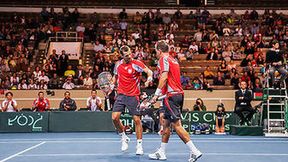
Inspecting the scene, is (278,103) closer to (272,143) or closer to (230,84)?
(272,143)

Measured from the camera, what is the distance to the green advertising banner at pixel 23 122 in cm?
1848

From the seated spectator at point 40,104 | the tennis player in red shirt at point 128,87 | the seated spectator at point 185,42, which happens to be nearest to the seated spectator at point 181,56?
the seated spectator at point 185,42

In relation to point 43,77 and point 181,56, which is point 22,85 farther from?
point 181,56

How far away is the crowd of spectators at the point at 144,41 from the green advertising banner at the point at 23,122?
3389 mm

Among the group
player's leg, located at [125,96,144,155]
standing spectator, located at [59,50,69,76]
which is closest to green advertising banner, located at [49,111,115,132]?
standing spectator, located at [59,50,69,76]

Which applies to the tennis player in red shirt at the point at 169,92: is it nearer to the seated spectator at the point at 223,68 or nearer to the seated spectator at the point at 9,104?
the seated spectator at the point at 9,104

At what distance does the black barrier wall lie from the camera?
60.6 feet

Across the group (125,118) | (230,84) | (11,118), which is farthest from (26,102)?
(230,84)

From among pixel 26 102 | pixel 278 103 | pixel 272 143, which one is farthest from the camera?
pixel 26 102

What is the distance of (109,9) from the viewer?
3197cm

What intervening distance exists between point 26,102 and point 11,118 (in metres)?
3.08

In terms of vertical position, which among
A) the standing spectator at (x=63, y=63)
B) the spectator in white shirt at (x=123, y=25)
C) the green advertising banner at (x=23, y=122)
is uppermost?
the spectator in white shirt at (x=123, y=25)

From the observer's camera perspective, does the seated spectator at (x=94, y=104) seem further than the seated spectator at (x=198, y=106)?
Yes

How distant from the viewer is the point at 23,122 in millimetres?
18547
